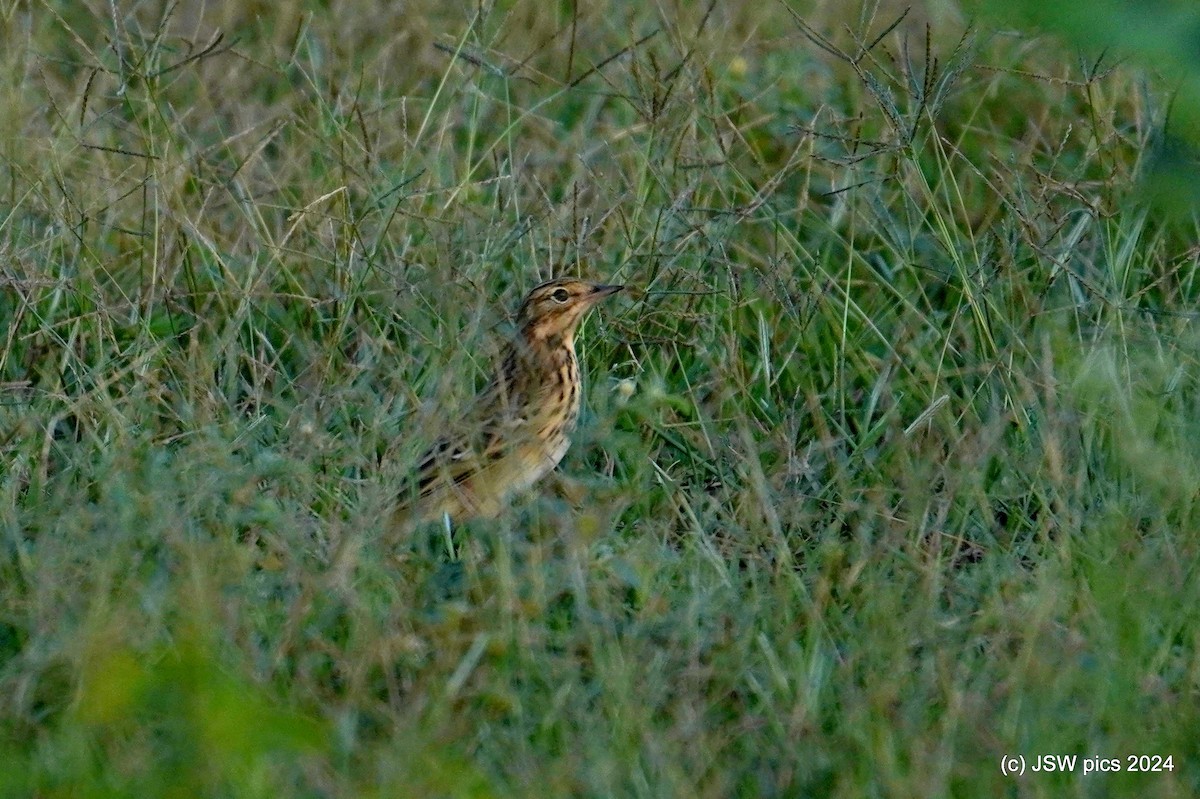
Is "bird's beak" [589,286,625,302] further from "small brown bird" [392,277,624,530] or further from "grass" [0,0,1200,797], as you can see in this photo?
"grass" [0,0,1200,797]

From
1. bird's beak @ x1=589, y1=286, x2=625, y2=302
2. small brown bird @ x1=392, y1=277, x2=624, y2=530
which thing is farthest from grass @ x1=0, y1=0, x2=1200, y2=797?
bird's beak @ x1=589, y1=286, x2=625, y2=302

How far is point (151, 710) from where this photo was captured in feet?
11.0

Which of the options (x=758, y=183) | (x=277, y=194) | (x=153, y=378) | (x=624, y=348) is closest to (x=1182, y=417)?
(x=624, y=348)

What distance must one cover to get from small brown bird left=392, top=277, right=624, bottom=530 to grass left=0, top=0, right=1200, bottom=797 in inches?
4.5

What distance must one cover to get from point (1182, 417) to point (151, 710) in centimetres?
296

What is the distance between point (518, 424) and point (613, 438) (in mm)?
305

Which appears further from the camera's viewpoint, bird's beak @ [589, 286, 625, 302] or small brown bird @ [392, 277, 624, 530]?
bird's beak @ [589, 286, 625, 302]

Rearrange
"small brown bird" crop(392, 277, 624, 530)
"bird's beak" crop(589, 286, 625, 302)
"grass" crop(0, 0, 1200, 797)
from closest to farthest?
"grass" crop(0, 0, 1200, 797)
"small brown bird" crop(392, 277, 624, 530)
"bird's beak" crop(589, 286, 625, 302)

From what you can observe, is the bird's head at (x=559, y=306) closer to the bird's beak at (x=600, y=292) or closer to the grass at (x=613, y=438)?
the bird's beak at (x=600, y=292)

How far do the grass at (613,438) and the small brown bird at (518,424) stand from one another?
0.11 m

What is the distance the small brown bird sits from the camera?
4969mm

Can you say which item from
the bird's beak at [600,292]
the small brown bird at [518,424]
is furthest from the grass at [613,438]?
the bird's beak at [600,292]

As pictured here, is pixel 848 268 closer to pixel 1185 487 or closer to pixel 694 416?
pixel 694 416

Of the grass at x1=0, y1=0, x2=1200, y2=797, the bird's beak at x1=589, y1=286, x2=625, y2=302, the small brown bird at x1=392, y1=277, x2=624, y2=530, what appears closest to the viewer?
the grass at x1=0, y1=0, x2=1200, y2=797
